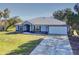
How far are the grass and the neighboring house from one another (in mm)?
119

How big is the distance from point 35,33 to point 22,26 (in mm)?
250

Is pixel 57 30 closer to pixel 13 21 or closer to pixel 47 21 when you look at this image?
pixel 47 21

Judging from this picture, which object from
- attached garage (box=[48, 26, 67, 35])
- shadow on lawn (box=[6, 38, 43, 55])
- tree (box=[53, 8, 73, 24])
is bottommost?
shadow on lawn (box=[6, 38, 43, 55])

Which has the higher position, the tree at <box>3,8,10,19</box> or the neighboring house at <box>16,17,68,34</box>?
the tree at <box>3,8,10,19</box>

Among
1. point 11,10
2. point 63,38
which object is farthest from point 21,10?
point 63,38

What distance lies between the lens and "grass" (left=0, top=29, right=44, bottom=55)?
10414 millimetres

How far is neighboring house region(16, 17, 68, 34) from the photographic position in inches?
412

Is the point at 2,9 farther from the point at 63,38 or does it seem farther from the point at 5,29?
the point at 63,38

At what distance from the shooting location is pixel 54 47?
34.5ft

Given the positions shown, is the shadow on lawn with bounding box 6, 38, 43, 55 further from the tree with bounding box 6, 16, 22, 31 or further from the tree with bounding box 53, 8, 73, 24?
the tree with bounding box 53, 8, 73, 24

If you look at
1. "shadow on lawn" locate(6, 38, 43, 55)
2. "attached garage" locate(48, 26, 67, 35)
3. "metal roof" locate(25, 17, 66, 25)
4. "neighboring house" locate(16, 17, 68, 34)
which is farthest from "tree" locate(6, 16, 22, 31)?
"attached garage" locate(48, 26, 67, 35)

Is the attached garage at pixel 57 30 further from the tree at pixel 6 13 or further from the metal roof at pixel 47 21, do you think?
the tree at pixel 6 13

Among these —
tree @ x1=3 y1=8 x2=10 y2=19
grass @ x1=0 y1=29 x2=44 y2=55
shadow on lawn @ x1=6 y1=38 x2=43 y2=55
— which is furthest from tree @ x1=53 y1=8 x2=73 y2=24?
tree @ x1=3 y1=8 x2=10 y2=19

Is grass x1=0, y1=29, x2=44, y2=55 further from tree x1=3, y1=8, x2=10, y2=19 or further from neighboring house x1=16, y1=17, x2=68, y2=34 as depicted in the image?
tree x1=3, y1=8, x2=10, y2=19
